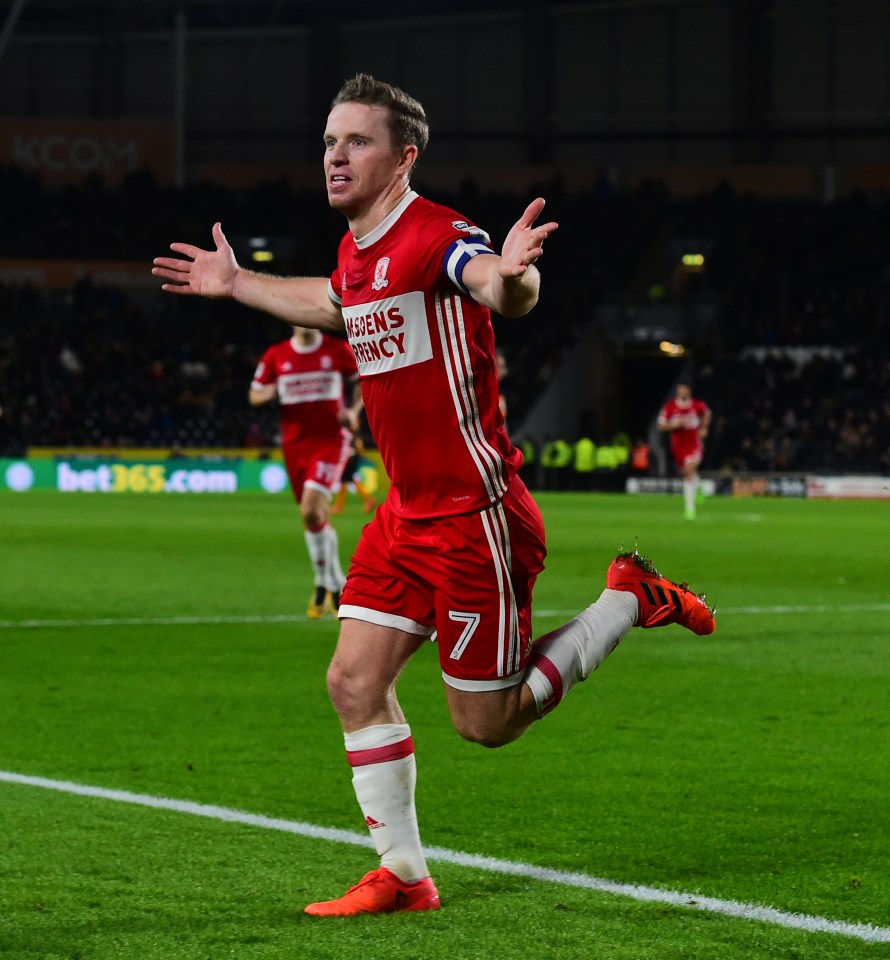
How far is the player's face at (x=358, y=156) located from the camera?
4.49 meters

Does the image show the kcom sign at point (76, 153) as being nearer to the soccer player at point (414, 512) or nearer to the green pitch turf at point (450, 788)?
the green pitch turf at point (450, 788)

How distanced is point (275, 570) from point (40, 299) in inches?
1189

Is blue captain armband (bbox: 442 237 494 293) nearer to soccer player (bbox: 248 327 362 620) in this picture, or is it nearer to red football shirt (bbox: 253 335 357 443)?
soccer player (bbox: 248 327 362 620)

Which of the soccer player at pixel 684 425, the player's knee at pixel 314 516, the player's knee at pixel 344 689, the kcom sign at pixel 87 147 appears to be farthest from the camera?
the kcom sign at pixel 87 147

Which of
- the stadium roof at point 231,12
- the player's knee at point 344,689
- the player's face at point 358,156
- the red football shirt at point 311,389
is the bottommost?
the player's knee at point 344,689

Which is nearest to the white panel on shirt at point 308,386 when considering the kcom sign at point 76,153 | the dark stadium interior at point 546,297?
the dark stadium interior at point 546,297

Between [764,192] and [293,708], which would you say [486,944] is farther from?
[764,192]

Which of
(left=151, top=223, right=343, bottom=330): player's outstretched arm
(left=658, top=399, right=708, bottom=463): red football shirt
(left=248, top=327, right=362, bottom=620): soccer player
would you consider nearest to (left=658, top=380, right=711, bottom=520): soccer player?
(left=658, top=399, right=708, bottom=463): red football shirt

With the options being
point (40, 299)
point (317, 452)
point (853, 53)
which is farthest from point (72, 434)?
point (317, 452)

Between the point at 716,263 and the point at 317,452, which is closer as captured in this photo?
the point at 317,452

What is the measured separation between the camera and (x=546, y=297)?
44.6 metres

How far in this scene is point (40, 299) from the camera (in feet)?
147

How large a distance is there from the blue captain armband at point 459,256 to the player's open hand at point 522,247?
19 cm

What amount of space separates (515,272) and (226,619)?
8555 millimetres
